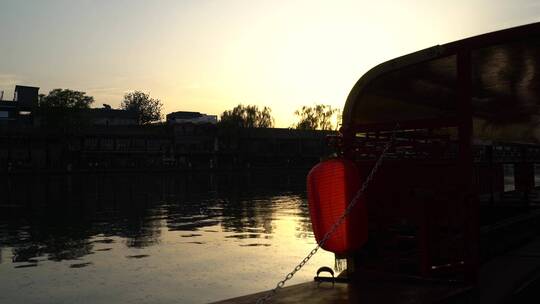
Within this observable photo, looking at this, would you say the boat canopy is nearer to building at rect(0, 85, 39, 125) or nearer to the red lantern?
the red lantern

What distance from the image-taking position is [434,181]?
8.09 m

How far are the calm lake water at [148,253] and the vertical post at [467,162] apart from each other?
458 centimetres

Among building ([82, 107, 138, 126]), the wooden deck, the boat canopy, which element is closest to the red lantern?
the wooden deck

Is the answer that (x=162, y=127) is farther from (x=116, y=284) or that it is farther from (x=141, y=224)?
(x=116, y=284)

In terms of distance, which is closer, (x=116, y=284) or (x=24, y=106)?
(x=116, y=284)

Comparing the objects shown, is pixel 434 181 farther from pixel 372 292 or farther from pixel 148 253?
pixel 148 253

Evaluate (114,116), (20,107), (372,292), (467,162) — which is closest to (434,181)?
(467,162)

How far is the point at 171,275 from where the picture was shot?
11.5 m

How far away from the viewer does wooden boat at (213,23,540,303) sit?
6676 millimetres

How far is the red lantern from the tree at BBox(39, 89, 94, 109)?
8867cm

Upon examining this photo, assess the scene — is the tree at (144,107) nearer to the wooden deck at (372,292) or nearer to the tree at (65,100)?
the tree at (65,100)

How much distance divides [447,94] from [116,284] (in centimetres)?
744

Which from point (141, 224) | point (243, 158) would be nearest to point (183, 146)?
point (243, 158)

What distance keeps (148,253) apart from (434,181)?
8822 millimetres
